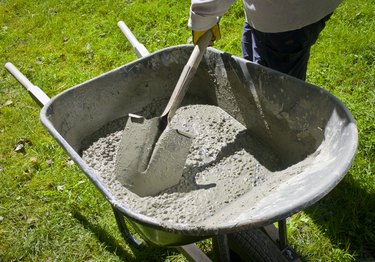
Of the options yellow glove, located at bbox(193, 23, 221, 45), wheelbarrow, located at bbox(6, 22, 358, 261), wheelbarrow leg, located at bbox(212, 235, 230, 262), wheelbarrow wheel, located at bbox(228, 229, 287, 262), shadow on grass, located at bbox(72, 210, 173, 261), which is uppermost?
yellow glove, located at bbox(193, 23, 221, 45)

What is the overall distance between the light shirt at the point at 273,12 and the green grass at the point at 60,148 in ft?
3.59

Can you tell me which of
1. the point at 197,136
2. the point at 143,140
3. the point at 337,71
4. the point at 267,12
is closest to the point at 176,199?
the point at 143,140

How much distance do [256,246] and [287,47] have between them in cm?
105

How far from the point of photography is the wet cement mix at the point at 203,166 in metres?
1.90

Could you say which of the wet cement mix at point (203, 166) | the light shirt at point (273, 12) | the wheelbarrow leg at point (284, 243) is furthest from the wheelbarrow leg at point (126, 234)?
the light shirt at point (273, 12)

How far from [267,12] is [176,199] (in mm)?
1025

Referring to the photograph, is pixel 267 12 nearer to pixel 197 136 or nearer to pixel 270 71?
pixel 270 71

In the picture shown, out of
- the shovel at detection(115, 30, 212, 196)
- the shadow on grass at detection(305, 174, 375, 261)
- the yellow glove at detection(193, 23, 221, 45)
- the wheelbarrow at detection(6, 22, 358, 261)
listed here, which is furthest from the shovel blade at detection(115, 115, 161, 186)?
the shadow on grass at detection(305, 174, 375, 261)

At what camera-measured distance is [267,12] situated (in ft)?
6.63

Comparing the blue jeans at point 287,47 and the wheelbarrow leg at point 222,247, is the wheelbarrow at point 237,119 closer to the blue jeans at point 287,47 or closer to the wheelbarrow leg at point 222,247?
the wheelbarrow leg at point 222,247

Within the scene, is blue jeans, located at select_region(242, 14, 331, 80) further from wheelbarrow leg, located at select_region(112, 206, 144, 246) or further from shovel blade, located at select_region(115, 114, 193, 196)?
wheelbarrow leg, located at select_region(112, 206, 144, 246)

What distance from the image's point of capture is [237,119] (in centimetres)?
239

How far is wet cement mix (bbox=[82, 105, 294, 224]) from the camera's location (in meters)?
1.90

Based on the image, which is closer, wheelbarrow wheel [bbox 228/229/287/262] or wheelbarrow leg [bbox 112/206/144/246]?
wheelbarrow wheel [bbox 228/229/287/262]
